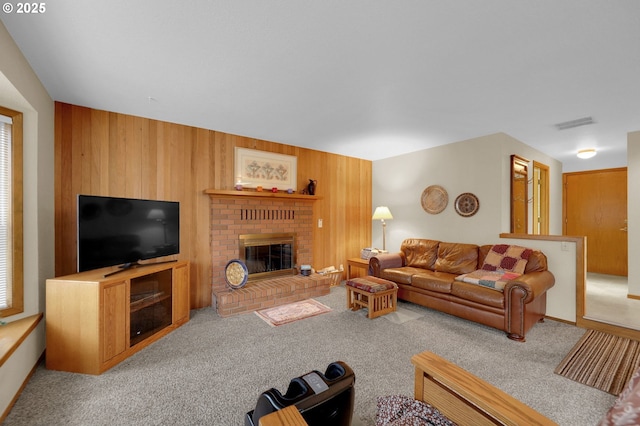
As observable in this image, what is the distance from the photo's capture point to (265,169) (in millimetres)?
4160

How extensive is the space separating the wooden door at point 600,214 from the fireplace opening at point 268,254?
6235mm

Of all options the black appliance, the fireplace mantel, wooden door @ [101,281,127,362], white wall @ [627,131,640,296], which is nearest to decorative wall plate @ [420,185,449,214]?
the fireplace mantel

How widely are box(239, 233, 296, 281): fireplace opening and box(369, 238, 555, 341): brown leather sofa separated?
4.47 ft

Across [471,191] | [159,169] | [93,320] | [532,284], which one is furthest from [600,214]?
[93,320]

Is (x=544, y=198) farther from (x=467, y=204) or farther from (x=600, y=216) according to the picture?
(x=467, y=204)

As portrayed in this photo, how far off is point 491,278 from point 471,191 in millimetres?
1479

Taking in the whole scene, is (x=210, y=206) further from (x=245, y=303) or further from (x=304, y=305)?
(x=304, y=305)

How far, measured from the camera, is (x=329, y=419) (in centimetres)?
114

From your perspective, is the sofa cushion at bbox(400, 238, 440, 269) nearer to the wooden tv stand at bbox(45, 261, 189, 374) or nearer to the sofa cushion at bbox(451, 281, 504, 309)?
the sofa cushion at bbox(451, 281, 504, 309)

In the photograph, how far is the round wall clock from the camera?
3635mm

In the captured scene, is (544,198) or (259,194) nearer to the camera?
(259,194)

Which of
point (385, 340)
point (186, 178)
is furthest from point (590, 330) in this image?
point (186, 178)

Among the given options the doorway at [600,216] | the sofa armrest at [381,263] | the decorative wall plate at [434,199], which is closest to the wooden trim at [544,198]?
the doorway at [600,216]

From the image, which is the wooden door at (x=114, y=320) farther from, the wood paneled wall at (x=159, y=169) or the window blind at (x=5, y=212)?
the wood paneled wall at (x=159, y=169)
